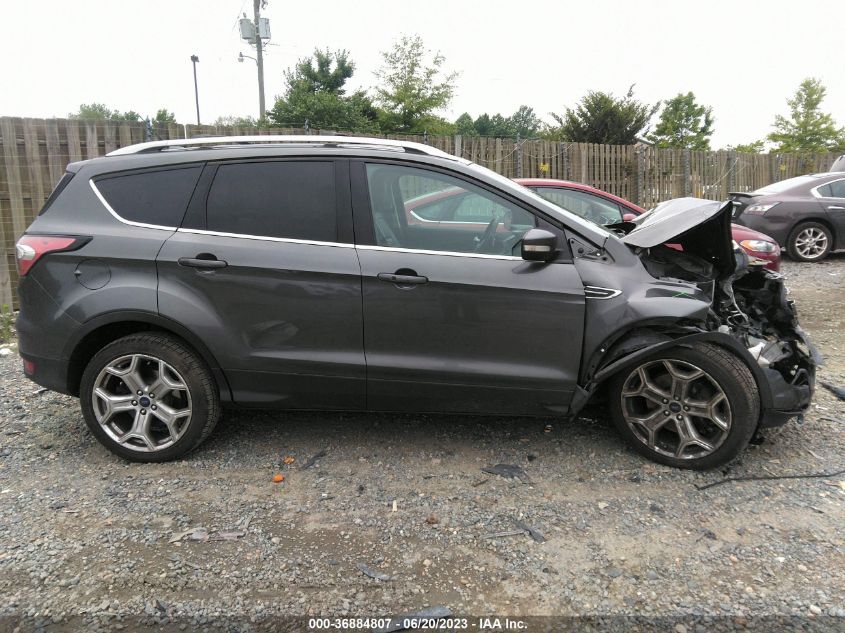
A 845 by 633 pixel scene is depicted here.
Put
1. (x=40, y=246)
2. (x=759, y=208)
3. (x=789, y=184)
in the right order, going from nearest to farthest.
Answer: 1. (x=40, y=246)
2. (x=759, y=208)
3. (x=789, y=184)

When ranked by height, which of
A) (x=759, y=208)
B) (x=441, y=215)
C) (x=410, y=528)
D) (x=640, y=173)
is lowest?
(x=410, y=528)

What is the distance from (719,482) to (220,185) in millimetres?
3276

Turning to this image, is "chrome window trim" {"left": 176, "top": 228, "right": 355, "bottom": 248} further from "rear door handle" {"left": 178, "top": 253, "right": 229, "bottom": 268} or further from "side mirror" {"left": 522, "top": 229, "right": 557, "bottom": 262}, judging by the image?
"side mirror" {"left": 522, "top": 229, "right": 557, "bottom": 262}

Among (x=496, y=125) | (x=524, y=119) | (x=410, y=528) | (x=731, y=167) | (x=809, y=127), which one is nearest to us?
(x=410, y=528)

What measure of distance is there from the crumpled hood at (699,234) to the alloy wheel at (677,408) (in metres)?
0.72

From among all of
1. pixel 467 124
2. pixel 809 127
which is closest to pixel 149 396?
pixel 809 127

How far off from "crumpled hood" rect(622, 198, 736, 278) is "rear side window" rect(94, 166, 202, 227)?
8.53ft

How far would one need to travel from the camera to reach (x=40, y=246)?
3498 millimetres

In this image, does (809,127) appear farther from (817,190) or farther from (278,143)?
(278,143)

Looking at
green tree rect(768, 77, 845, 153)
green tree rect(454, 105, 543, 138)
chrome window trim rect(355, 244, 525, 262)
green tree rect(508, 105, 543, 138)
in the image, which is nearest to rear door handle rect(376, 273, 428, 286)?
chrome window trim rect(355, 244, 525, 262)

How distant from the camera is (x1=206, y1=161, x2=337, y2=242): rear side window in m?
3.47

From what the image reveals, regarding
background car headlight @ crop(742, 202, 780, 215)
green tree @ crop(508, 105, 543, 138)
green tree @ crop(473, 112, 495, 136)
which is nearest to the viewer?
background car headlight @ crop(742, 202, 780, 215)

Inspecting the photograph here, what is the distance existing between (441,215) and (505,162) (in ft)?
31.8

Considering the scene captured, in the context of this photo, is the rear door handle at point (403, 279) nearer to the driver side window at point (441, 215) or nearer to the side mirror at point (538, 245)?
the driver side window at point (441, 215)
